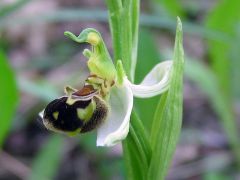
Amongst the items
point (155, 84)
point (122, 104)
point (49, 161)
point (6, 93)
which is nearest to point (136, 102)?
point (49, 161)

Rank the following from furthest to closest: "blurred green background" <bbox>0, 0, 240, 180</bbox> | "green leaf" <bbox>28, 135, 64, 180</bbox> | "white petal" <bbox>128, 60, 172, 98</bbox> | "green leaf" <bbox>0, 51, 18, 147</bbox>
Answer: "green leaf" <bbox>28, 135, 64, 180</bbox>
"blurred green background" <bbox>0, 0, 240, 180</bbox>
"green leaf" <bbox>0, 51, 18, 147</bbox>
"white petal" <bbox>128, 60, 172, 98</bbox>

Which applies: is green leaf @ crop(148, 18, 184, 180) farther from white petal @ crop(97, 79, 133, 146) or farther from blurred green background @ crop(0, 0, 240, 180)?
blurred green background @ crop(0, 0, 240, 180)

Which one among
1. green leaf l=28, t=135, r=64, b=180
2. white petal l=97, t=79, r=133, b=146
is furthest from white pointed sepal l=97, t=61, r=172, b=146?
green leaf l=28, t=135, r=64, b=180

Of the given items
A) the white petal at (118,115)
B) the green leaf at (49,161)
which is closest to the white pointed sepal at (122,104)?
the white petal at (118,115)

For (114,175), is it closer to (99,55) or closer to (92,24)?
(99,55)

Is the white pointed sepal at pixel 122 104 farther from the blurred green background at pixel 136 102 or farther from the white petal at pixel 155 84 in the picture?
the blurred green background at pixel 136 102

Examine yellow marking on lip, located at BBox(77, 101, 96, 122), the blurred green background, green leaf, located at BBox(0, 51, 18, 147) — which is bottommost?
the blurred green background

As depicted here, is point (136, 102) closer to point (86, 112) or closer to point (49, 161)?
point (49, 161)
